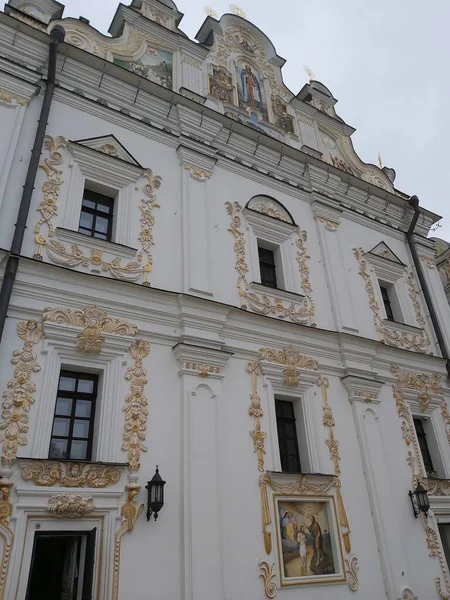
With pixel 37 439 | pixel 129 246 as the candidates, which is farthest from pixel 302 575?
pixel 129 246

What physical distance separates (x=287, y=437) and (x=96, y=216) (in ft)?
17.3

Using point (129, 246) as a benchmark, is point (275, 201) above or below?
above

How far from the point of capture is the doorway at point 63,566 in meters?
6.09

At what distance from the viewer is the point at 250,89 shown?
43.1 feet

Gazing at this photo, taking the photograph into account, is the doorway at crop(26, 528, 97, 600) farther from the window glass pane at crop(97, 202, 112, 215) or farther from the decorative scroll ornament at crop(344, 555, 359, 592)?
the window glass pane at crop(97, 202, 112, 215)

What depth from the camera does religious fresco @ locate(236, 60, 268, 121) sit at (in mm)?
12812

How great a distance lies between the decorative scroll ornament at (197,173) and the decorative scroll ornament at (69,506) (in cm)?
645

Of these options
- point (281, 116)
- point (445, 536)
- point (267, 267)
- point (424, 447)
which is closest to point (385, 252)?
point (267, 267)

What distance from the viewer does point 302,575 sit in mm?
7758

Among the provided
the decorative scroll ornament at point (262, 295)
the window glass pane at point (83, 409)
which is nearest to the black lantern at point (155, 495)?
the window glass pane at point (83, 409)

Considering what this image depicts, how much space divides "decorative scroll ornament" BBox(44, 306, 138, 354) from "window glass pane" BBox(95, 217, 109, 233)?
5.67 feet

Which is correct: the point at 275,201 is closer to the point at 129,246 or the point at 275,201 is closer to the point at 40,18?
the point at 129,246

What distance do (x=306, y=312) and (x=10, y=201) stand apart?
5999mm

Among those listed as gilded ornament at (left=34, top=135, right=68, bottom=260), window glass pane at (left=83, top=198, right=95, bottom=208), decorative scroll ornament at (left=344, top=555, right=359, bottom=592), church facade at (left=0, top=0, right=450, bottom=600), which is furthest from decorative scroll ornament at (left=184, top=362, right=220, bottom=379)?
decorative scroll ornament at (left=344, top=555, right=359, bottom=592)
